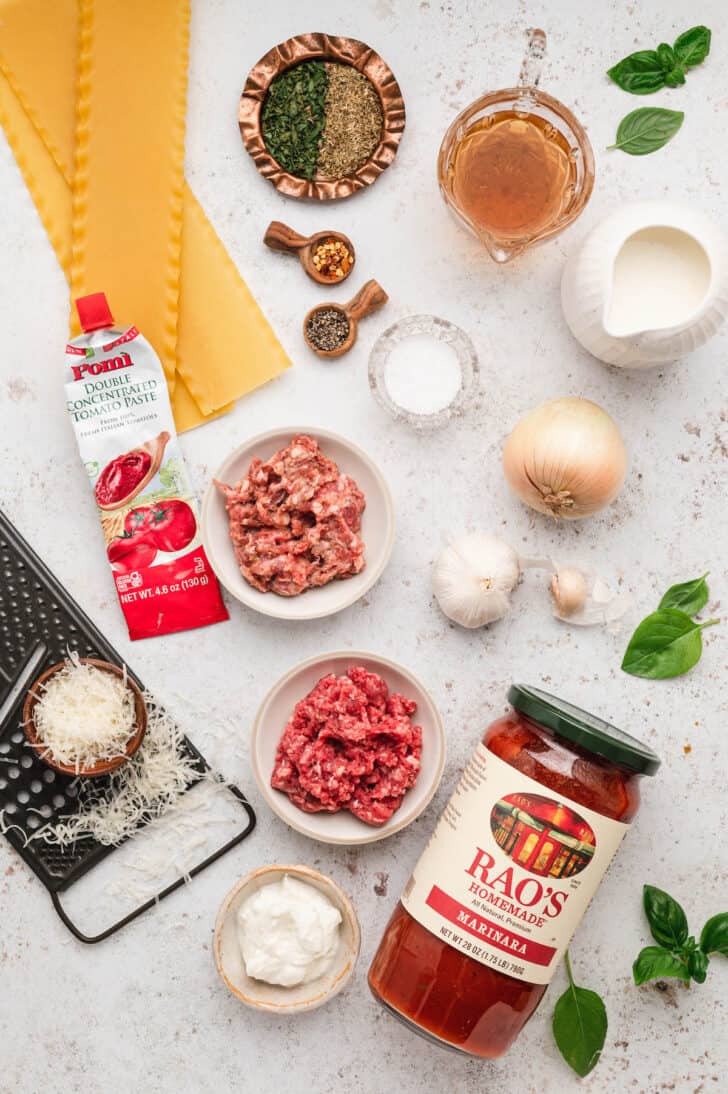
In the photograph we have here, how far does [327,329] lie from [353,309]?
0.07 m

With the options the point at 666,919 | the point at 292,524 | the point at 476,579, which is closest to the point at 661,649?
the point at 476,579

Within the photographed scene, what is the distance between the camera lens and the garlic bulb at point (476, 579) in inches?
70.9

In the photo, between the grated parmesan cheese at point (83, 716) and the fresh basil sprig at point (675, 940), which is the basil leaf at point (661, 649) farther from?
the grated parmesan cheese at point (83, 716)

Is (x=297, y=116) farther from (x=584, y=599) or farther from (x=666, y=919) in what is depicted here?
(x=666, y=919)

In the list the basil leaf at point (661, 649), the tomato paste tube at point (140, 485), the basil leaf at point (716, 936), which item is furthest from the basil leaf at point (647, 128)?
the basil leaf at point (716, 936)

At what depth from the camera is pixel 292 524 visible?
5.86ft

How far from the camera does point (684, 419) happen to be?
1927 millimetres

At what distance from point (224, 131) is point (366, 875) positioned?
1.57m

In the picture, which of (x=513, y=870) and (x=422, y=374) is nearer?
(x=513, y=870)

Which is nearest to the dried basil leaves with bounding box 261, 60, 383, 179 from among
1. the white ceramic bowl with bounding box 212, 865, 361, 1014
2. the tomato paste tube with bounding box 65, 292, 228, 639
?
the tomato paste tube with bounding box 65, 292, 228, 639

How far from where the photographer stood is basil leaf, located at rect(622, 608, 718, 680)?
189 cm

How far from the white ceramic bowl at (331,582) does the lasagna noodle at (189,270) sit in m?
0.16

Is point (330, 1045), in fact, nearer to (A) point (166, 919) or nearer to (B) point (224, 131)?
(A) point (166, 919)

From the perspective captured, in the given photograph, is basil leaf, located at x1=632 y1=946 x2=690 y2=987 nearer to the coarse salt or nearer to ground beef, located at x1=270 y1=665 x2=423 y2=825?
ground beef, located at x1=270 y1=665 x2=423 y2=825
